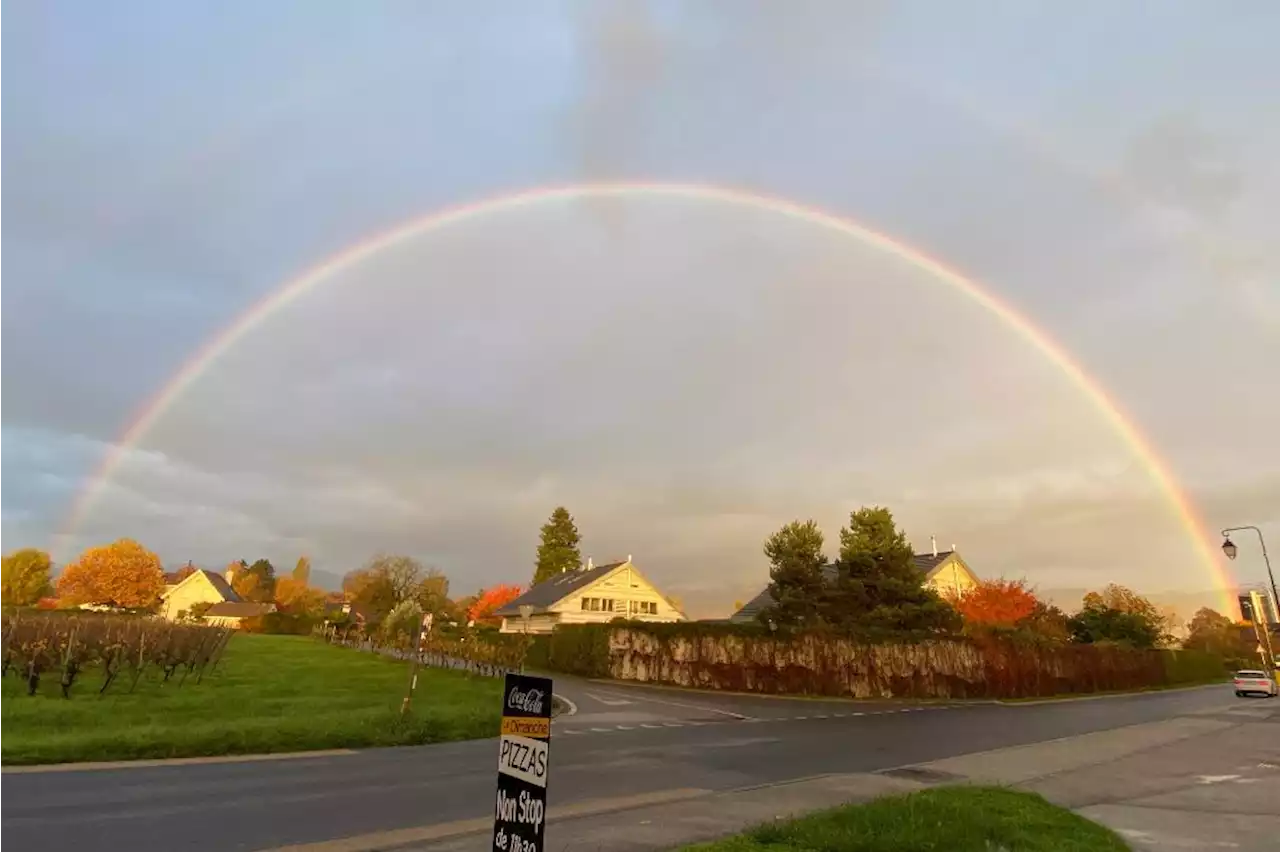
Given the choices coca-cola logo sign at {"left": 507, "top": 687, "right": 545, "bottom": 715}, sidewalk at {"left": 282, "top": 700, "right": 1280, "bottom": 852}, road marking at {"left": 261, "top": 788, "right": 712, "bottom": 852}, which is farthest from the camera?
sidewalk at {"left": 282, "top": 700, "right": 1280, "bottom": 852}

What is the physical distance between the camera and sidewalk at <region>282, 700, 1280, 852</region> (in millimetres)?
8531

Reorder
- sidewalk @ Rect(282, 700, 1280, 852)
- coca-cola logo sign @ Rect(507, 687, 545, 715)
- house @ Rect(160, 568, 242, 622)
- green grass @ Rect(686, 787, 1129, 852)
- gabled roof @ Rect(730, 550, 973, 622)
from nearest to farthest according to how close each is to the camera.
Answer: coca-cola logo sign @ Rect(507, 687, 545, 715) → green grass @ Rect(686, 787, 1129, 852) → sidewalk @ Rect(282, 700, 1280, 852) → gabled roof @ Rect(730, 550, 973, 622) → house @ Rect(160, 568, 242, 622)

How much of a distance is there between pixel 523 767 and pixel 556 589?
69.8 meters

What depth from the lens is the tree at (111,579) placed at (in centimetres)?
8519

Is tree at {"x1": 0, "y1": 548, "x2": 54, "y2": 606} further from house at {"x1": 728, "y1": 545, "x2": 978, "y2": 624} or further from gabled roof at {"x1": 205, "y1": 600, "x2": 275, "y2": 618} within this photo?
house at {"x1": 728, "y1": 545, "x2": 978, "y2": 624}

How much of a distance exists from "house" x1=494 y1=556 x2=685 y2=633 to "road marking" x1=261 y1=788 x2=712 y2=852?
54332 mm

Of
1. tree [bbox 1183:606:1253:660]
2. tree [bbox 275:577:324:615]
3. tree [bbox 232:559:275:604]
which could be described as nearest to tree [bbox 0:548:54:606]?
tree [bbox 275:577:324:615]

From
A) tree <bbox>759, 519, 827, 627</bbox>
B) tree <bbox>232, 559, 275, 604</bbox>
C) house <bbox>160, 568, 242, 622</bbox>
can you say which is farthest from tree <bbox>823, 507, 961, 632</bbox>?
tree <bbox>232, 559, 275, 604</bbox>

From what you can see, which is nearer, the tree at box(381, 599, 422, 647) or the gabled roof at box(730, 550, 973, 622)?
the tree at box(381, 599, 422, 647)

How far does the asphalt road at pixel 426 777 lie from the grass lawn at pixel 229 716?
1.30 meters

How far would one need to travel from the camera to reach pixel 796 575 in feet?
138

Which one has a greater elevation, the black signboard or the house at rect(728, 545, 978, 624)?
the house at rect(728, 545, 978, 624)

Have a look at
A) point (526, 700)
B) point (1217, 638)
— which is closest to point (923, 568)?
point (1217, 638)

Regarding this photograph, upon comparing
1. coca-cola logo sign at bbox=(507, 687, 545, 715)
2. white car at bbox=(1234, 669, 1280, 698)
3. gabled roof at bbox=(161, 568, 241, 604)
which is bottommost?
white car at bbox=(1234, 669, 1280, 698)
